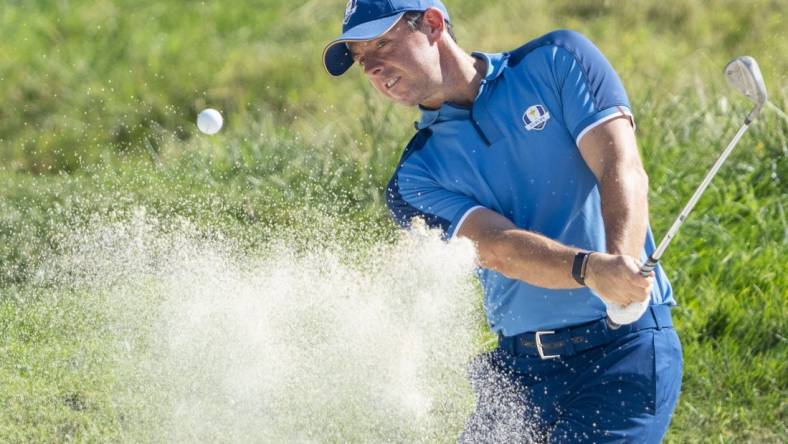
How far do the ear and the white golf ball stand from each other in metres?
3.33

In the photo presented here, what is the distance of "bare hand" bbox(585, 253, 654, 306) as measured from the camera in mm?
2676

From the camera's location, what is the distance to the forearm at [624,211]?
2850 millimetres

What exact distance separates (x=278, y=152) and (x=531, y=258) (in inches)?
126

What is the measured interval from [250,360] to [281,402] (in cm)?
17

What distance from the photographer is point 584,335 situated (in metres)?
3.08

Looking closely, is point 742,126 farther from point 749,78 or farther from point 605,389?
point 605,389

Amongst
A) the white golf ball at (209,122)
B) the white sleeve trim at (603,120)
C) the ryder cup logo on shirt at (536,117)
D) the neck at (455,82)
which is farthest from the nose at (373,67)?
the white golf ball at (209,122)

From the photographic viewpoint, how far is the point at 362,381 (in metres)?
4.18

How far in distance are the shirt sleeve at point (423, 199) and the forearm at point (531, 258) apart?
159mm

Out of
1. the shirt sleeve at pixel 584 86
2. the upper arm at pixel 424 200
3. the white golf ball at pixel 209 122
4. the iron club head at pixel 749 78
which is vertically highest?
the iron club head at pixel 749 78

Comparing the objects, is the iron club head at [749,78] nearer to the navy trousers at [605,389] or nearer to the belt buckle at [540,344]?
the navy trousers at [605,389]

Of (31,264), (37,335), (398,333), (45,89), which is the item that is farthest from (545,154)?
(45,89)

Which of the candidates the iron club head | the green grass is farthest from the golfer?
the green grass

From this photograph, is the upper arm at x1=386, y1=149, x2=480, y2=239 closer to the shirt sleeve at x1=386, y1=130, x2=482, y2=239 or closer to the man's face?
the shirt sleeve at x1=386, y1=130, x2=482, y2=239
